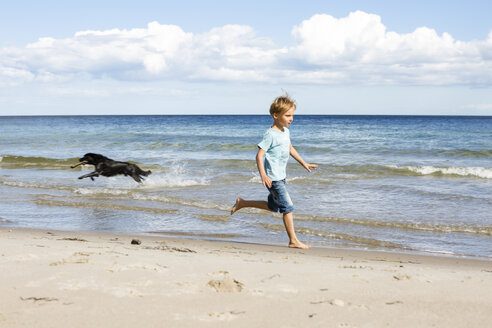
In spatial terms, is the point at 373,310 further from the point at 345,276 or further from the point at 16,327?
the point at 16,327

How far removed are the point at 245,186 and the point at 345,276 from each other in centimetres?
804

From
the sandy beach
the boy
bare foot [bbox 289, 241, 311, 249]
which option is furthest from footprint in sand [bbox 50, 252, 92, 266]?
bare foot [bbox 289, 241, 311, 249]

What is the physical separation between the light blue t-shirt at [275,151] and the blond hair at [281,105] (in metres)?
0.22

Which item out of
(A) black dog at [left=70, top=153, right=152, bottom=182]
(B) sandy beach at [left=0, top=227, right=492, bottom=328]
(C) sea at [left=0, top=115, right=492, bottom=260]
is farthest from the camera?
(A) black dog at [left=70, top=153, right=152, bottom=182]

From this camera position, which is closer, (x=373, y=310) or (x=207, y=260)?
(x=373, y=310)

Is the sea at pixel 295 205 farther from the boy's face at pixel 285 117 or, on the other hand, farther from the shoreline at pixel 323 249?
the boy's face at pixel 285 117

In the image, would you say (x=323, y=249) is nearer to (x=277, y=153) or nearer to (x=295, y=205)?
(x=277, y=153)

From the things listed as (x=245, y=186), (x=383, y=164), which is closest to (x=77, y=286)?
(x=245, y=186)

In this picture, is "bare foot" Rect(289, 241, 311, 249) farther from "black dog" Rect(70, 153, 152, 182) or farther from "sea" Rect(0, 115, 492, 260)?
"black dog" Rect(70, 153, 152, 182)

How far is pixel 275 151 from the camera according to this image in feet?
18.4

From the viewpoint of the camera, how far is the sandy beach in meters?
2.81

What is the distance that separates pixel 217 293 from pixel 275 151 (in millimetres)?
2601

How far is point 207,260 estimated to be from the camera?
4398mm

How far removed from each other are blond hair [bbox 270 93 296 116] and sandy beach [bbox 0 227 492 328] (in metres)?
1.95
